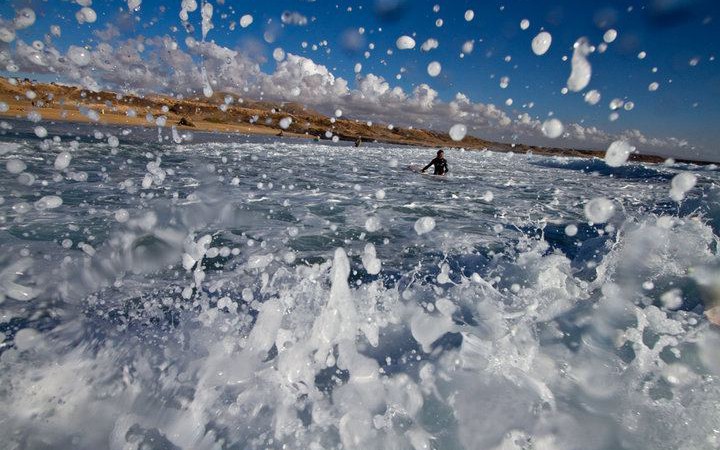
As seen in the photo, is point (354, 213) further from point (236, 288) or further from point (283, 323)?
point (283, 323)

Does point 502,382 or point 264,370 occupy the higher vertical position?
point 502,382

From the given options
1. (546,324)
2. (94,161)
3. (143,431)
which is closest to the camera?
(143,431)

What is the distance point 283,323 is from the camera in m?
3.24

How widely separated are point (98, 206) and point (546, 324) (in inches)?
277

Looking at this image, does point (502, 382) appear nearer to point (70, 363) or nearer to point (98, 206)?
point (70, 363)

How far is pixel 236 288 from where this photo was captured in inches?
161

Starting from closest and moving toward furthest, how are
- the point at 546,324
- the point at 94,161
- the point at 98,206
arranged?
the point at 546,324, the point at 98,206, the point at 94,161

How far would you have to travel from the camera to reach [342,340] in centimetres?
310

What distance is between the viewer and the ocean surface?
2342 millimetres

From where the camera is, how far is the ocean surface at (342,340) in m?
2.34

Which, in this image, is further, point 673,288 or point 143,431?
point 673,288

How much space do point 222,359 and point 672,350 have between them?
342 cm

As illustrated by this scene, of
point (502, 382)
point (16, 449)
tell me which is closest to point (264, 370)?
point (16, 449)

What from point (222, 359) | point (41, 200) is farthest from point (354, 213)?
point (41, 200)
